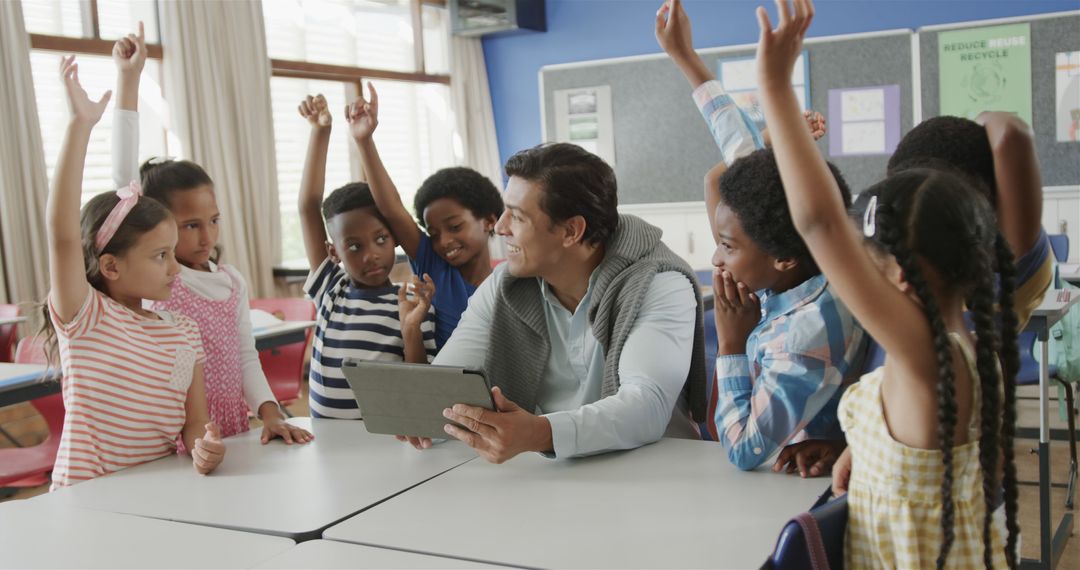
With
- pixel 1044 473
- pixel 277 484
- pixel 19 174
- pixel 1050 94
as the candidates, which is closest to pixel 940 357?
pixel 277 484

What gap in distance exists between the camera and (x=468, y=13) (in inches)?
284

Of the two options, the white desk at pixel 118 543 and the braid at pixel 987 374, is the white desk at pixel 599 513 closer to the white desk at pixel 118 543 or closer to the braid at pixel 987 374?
the white desk at pixel 118 543

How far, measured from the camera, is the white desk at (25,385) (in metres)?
2.72

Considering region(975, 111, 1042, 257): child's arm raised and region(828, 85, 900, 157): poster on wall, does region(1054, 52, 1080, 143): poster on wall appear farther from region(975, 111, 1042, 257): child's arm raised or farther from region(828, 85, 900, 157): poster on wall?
region(975, 111, 1042, 257): child's arm raised

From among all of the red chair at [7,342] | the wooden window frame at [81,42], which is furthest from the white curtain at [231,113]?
the red chair at [7,342]

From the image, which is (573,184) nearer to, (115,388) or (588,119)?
(115,388)

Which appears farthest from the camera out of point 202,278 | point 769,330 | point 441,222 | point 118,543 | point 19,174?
point 19,174

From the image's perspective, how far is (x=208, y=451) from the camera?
1.68m

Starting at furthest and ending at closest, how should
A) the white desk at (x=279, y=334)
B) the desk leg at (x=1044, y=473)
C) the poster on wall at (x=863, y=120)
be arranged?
the poster on wall at (x=863, y=120) < the white desk at (x=279, y=334) < the desk leg at (x=1044, y=473)

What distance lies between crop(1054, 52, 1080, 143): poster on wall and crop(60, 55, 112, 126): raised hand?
17.7 ft

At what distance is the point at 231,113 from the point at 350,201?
3.96 metres

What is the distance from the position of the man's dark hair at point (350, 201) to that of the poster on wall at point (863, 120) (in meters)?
4.51

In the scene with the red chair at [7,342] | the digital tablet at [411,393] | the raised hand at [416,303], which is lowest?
the red chair at [7,342]

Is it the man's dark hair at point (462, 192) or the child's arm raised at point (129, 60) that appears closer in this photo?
the child's arm raised at point (129, 60)
